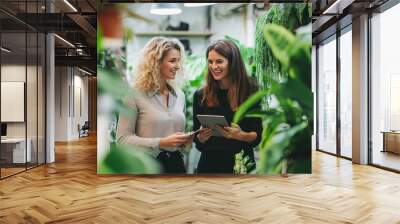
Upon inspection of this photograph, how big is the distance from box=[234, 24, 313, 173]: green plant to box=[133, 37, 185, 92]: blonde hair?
4.75 ft

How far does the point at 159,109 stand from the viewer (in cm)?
691

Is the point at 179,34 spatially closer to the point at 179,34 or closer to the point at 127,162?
the point at 179,34

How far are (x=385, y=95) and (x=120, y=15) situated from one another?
5343 mm

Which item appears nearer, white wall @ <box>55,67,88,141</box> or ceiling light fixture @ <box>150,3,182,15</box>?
ceiling light fixture @ <box>150,3,182,15</box>

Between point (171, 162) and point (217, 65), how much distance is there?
1.81 meters

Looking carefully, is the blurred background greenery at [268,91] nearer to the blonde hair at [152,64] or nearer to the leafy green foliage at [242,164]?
the leafy green foliage at [242,164]

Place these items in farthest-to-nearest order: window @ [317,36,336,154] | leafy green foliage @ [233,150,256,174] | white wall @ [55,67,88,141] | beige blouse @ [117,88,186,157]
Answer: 1. white wall @ [55,67,88,141]
2. window @ [317,36,336,154]
3. leafy green foliage @ [233,150,256,174]
4. beige blouse @ [117,88,186,157]

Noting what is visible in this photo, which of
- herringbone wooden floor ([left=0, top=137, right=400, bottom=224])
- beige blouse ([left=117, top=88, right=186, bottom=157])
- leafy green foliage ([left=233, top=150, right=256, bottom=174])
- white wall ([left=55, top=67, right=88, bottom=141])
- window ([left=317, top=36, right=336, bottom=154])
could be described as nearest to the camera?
herringbone wooden floor ([left=0, top=137, right=400, bottom=224])

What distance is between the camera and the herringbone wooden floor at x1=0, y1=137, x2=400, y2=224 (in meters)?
4.42

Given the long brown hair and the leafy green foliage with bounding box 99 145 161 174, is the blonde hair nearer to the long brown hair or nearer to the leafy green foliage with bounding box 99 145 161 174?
the long brown hair

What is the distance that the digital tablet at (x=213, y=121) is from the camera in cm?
693

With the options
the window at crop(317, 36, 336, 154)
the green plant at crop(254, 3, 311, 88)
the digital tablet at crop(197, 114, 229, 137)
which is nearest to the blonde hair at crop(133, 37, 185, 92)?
the digital tablet at crop(197, 114, 229, 137)

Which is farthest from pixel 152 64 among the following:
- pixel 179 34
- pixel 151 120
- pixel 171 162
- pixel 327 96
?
pixel 327 96

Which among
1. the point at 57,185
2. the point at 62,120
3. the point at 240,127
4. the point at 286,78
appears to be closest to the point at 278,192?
the point at 240,127
